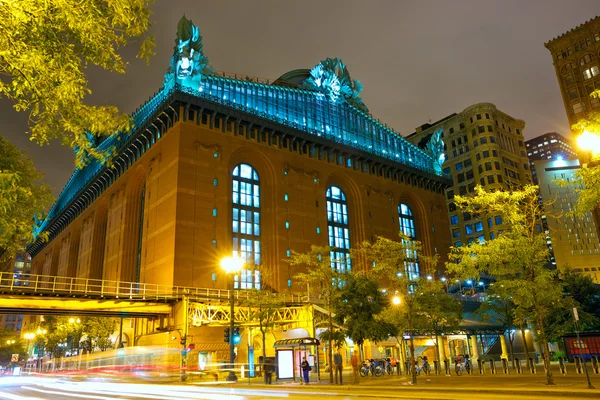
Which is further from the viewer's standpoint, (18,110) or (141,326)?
(141,326)

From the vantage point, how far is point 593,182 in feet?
52.7

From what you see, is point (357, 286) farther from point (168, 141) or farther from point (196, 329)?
point (168, 141)

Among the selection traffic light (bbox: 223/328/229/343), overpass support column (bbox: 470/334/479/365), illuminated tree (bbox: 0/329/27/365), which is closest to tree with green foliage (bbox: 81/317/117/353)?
traffic light (bbox: 223/328/229/343)

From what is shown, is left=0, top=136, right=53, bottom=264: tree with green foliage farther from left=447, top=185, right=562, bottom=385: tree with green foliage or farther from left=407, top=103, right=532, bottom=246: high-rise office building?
left=407, top=103, right=532, bottom=246: high-rise office building

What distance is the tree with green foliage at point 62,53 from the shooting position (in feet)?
28.0

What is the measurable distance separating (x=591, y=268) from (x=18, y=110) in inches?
5190

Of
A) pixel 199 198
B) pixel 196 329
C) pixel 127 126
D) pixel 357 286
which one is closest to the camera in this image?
pixel 127 126

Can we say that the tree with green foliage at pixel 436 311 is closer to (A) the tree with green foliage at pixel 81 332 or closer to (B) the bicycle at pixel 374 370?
(B) the bicycle at pixel 374 370

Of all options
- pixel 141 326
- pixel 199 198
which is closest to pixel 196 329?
pixel 141 326

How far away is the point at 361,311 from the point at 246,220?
30.2 m

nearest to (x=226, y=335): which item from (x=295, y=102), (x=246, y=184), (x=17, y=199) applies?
(x=246, y=184)

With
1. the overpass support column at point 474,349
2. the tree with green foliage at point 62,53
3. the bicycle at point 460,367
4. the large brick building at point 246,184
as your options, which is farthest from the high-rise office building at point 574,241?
the tree with green foliage at point 62,53

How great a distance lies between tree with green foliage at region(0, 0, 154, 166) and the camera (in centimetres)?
855

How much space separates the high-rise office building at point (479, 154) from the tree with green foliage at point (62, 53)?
103969 mm
